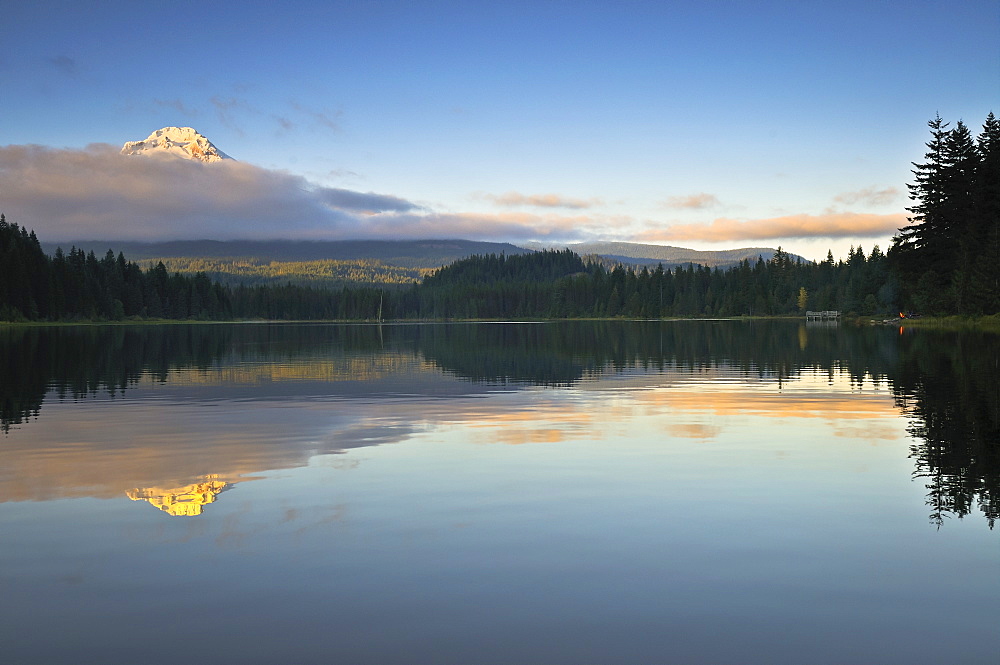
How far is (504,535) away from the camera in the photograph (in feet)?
43.6

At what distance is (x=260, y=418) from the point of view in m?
29.0

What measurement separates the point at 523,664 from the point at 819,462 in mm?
13124

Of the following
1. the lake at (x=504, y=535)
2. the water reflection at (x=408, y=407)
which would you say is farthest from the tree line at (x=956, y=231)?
the lake at (x=504, y=535)

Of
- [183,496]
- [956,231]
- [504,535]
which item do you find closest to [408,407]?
[183,496]

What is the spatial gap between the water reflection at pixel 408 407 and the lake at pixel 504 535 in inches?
7.9

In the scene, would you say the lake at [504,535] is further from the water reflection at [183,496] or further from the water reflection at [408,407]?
the water reflection at [408,407]

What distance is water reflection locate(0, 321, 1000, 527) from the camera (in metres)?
18.8

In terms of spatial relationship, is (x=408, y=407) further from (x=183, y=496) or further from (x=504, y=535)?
(x=504, y=535)

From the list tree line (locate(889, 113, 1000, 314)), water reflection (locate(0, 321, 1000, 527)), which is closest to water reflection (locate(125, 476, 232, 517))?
water reflection (locate(0, 321, 1000, 527))

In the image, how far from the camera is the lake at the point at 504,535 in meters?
9.28

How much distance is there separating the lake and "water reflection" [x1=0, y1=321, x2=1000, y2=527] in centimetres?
20

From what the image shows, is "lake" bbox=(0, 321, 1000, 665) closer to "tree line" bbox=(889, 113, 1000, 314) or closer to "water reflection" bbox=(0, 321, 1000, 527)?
"water reflection" bbox=(0, 321, 1000, 527)

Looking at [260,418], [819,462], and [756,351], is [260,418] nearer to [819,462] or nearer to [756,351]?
[819,462]

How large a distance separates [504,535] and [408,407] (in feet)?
63.4
